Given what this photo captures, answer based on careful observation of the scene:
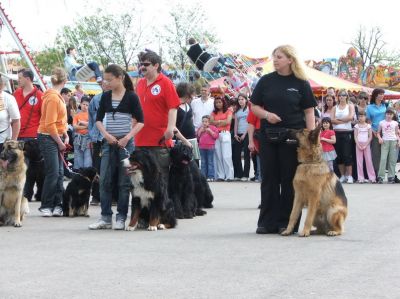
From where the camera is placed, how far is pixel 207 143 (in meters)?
20.1

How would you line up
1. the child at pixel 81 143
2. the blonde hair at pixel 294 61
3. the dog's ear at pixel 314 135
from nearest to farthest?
the dog's ear at pixel 314 135, the blonde hair at pixel 294 61, the child at pixel 81 143

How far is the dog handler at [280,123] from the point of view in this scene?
9844 mm

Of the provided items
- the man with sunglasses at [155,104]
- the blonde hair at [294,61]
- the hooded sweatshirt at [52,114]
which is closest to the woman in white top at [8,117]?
the hooded sweatshirt at [52,114]

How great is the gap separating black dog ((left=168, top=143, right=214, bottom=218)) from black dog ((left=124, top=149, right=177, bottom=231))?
3.45 ft

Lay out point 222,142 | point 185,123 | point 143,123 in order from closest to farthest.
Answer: point 143,123
point 185,123
point 222,142

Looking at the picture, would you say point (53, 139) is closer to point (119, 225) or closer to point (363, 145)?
point (119, 225)

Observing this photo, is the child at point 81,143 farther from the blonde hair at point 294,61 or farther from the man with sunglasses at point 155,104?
the blonde hair at point 294,61

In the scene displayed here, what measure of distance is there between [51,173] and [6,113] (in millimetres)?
1179

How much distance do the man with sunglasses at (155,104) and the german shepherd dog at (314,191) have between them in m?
1.79

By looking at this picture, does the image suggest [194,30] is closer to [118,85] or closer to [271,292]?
[118,85]

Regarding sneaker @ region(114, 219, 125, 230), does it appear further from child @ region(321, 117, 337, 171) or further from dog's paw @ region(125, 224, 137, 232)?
child @ region(321, 117, 337, 171)

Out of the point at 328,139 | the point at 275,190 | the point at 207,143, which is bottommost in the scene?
the point at 207,143

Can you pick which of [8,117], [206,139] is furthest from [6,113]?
[206,139]

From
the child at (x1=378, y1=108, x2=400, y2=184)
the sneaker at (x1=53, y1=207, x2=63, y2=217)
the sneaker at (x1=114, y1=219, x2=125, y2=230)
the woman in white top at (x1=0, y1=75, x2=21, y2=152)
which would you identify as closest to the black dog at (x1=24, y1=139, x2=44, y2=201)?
the woman in white top at (x1=0, y1=75, x2=21, y2=152)
